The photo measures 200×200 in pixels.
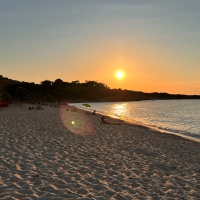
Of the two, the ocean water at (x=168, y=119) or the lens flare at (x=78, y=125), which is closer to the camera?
the lens flare at (x=78, y=125)

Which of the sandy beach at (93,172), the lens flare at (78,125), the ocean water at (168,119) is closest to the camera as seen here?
the sandy beach at (93,172)

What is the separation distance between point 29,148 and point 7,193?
6510mm

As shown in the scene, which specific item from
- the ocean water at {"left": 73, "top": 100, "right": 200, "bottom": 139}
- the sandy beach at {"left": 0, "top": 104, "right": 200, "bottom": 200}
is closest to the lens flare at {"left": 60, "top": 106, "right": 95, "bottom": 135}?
the sandy beach at {"left": 0, "top": 104, "right": 200, "bottom": 200}

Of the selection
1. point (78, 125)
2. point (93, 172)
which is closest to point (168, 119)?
point (78, 125)

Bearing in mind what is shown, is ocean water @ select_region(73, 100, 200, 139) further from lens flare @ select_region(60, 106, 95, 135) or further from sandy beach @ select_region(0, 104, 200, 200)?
sandy beach @ select_region(0, 104, 200, 200)

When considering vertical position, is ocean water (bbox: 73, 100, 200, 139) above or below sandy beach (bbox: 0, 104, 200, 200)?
below

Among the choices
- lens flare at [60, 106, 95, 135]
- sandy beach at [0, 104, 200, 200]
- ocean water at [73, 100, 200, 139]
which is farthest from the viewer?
ocean water at [73, 100, 200, 139]

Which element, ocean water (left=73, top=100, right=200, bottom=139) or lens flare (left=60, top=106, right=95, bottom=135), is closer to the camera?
lens flare (left=60, top=106, right=95, bottom=135)

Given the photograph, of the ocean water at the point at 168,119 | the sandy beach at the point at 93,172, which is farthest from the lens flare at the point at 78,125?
the ocean water at the point at 168,119

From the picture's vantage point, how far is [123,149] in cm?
1541

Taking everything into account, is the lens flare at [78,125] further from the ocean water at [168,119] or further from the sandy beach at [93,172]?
the ocean water at [168,119]

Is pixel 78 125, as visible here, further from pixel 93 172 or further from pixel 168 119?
pixel 168 119

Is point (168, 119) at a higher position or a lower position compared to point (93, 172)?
lower

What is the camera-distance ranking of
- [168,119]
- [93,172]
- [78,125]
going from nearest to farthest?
1. [93,172]
2. [78,125]
3. [168,119]
